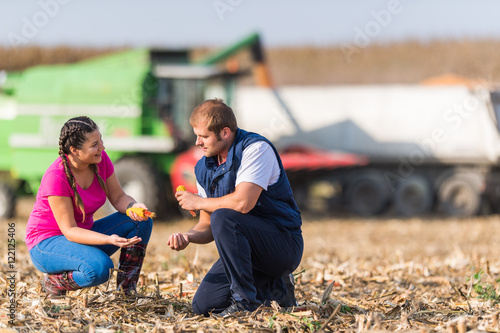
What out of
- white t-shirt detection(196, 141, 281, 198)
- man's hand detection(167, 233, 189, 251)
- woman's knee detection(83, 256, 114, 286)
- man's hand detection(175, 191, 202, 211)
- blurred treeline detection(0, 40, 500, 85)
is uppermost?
blurred treeline detection(0, 40, 500, 85)

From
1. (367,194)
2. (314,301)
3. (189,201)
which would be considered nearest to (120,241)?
(189,201)

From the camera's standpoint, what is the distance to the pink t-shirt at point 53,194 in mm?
4383

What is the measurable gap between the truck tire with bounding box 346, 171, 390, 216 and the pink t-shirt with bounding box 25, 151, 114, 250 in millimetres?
12172

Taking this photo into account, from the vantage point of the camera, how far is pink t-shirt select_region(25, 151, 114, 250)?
14.4ft

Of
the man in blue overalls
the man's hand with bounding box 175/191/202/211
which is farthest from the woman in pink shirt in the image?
the man in blue overalls

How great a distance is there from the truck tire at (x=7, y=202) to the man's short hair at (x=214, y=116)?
11450mm

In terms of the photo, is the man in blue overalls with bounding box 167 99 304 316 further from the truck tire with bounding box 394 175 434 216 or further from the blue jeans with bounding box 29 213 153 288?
the truck tire with bounding box 394 175 434 216

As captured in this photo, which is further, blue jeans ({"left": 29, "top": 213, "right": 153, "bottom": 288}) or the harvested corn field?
blue jeans ({"left": 29, "top": 213, "right": 153, "bottom": 288})

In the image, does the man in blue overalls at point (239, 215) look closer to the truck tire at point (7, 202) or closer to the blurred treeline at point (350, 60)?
the truck tire at point (7, 202)

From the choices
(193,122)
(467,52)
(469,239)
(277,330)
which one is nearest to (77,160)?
(193,122)

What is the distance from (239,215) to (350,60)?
41396 mm

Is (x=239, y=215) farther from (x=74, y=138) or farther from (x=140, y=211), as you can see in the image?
(x=74, y=138)

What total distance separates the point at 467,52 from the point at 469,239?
2981cm

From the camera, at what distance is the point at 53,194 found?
4348 millimetres
